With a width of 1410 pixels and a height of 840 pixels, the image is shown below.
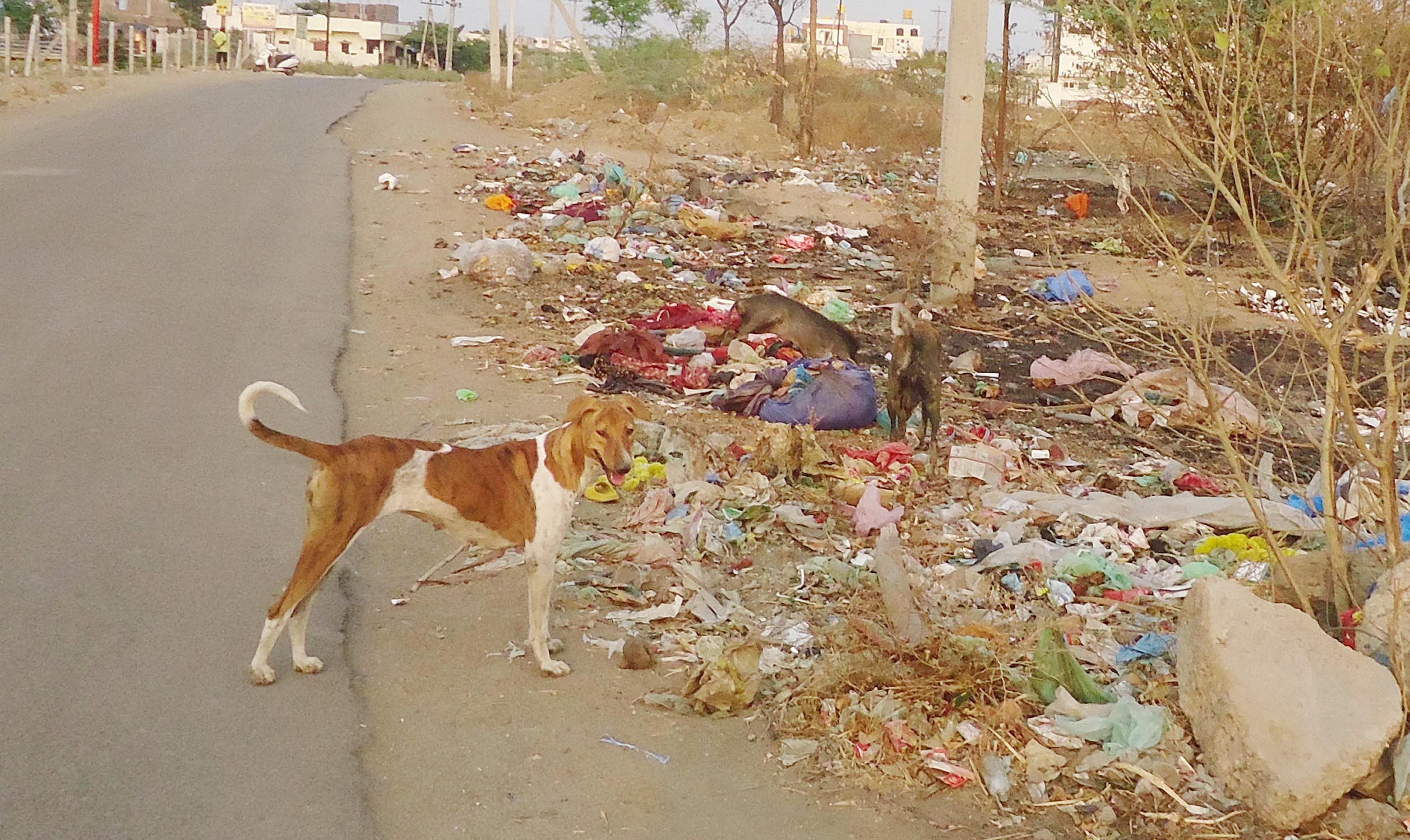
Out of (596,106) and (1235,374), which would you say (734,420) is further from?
(596,106)

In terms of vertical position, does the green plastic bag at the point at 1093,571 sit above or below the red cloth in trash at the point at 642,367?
below

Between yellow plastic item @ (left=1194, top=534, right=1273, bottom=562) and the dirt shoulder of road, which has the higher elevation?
the dirt shoulder of road

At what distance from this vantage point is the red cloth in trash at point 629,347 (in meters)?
8.98

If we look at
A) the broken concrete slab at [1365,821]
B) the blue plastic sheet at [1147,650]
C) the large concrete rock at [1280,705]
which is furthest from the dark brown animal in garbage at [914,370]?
the broken concrete slab at [1365,821]

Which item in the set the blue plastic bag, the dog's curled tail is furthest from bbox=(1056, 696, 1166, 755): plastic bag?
the blue plastic bag

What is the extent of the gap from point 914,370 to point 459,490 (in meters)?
3.55

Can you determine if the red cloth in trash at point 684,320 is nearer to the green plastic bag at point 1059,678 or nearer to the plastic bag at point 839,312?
the plastic bag at point 839,312

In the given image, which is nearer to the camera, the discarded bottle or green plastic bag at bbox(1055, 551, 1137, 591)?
the discarded bottle

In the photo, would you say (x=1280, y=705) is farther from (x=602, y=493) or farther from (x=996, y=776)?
(x=602, y=493)

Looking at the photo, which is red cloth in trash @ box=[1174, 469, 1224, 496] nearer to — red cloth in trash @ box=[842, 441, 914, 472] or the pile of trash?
the pile of trash

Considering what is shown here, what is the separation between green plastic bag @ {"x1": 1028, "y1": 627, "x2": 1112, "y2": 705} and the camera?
436cm

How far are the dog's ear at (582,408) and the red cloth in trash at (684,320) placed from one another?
16.5ft

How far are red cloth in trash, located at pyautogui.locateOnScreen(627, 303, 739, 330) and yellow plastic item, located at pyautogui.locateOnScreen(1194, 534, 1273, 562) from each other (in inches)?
177

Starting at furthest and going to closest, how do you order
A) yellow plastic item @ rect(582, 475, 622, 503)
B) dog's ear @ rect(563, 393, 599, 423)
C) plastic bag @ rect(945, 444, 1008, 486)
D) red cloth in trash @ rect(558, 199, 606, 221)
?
red cloth in trash @ rect(558, 199, 606, 221)
plastic bag @ rect(945, 444, 1008, 486)
yellow plastic item @ rect(582, 475, 622, 503)
dog's ear @ rect(563, 393, 599, 423)
